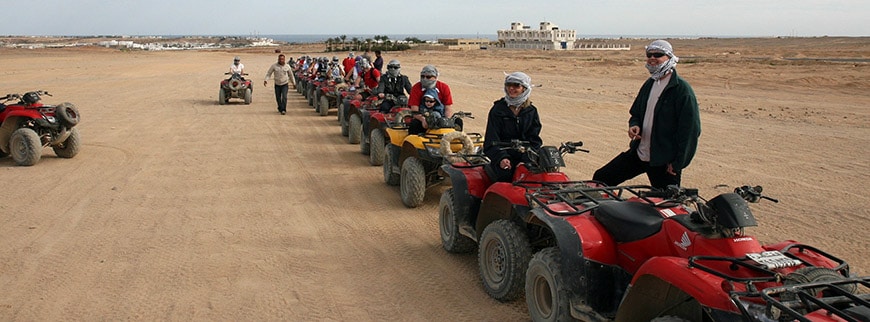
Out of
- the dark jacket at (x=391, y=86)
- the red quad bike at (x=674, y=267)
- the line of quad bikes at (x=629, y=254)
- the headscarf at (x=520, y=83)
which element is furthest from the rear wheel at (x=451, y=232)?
the dark jacket at (x=391, y=86)

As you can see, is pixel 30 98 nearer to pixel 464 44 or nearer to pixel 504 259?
pixel 504 259

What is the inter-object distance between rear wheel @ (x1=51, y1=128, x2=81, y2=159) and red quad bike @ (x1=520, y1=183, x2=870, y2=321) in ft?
31.4

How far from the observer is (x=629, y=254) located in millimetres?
4117

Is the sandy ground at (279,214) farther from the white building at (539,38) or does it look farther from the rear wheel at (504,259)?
the white building at (539,38)

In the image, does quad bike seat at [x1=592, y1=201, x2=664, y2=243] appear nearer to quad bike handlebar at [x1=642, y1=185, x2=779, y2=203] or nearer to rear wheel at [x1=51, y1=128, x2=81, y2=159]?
quad bike handlebar at [x1=642, y1=185, x2=779, y2=203]

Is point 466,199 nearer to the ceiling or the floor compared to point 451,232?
nearer to the ceiling

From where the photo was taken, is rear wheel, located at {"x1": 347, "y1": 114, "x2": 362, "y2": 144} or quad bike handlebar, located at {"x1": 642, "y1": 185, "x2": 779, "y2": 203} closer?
quad bike handlebar, located at {"x1": 642, "y1": 185, "x2": 779, "y2": 203}

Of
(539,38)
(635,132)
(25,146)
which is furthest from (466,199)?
(539,38)

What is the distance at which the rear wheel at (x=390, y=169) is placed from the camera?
9500mm

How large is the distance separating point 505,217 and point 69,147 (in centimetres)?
935

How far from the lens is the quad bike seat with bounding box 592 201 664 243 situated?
398 centimetres

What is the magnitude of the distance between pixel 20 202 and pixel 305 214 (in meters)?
3.79

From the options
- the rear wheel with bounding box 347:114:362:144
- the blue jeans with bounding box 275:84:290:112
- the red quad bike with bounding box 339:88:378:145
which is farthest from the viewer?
the blue jeans with bounding box 275:84:290:112

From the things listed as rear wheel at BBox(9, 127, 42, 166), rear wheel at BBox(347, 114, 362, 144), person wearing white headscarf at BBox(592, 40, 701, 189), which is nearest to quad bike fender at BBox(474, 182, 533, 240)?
person wearing white headscarf at BBox(592, 40, 701, 189)
